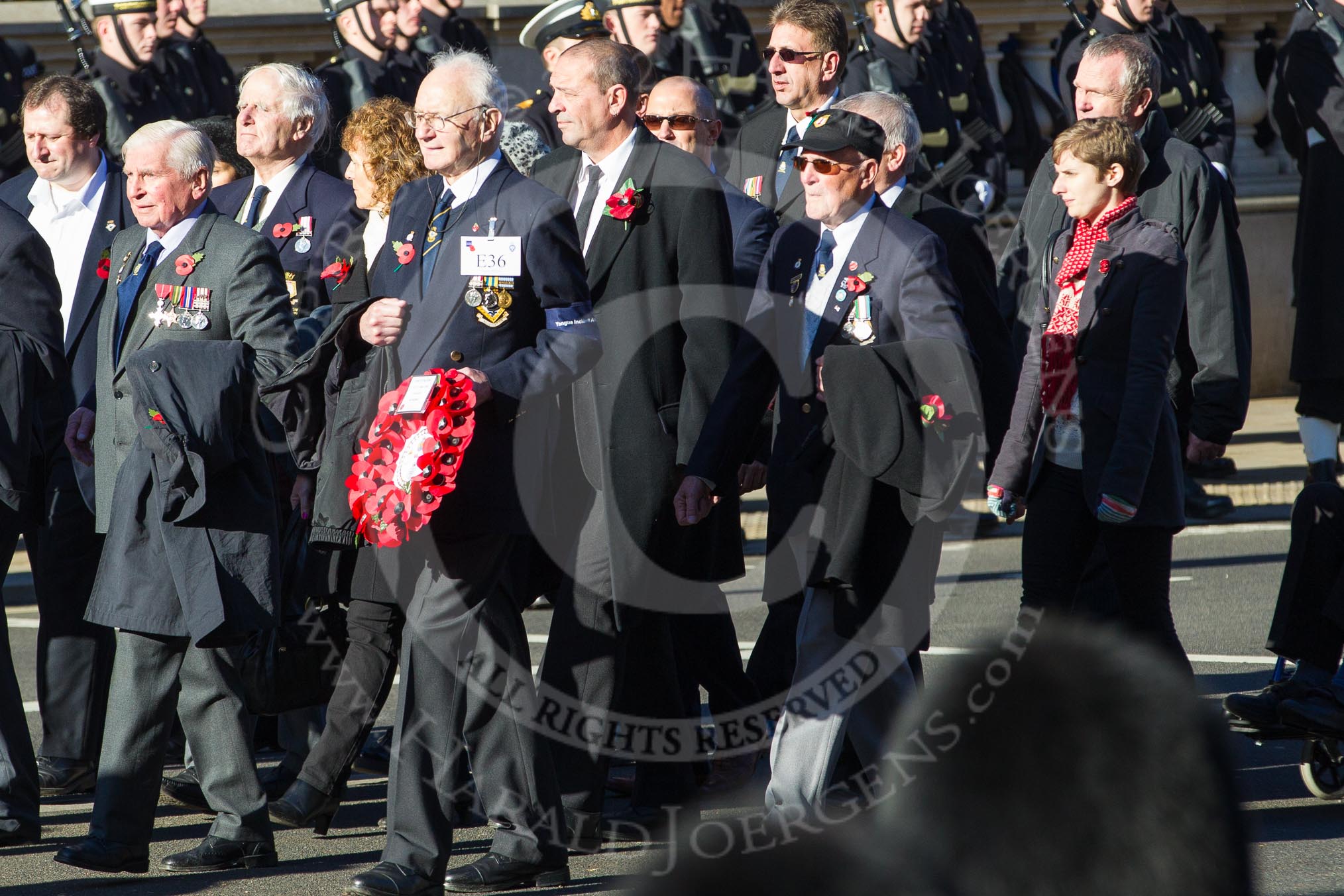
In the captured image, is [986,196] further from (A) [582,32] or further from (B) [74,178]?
(B) [74,178]

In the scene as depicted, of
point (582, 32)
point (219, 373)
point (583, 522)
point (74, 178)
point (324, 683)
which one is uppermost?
point (582, 32)

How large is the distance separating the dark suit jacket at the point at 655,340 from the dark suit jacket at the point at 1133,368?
97 centimetres

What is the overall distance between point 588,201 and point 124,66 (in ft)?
17.7

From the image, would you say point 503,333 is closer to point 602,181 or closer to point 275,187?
point 602,181

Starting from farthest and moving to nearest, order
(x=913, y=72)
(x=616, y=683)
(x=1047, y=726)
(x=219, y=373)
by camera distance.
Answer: (x=913, y=72), (x=616, y=683), (x=219, y=373), (x=1047, y=726)

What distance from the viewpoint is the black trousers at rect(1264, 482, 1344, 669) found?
201 inches

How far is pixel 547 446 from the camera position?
4.67 metres

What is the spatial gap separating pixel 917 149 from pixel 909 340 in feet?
3.52

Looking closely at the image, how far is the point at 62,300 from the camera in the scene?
5.79 m

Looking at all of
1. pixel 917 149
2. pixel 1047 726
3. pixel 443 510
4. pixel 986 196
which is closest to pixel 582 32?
pixel 986 196

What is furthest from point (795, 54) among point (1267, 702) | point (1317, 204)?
point (1317, 204)

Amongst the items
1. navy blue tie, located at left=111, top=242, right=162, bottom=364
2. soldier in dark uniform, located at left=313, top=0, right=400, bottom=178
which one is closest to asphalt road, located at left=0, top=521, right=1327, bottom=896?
navy blue tie, located at left=111, top=242, right=162, bottom=364

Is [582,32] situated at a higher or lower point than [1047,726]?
higher

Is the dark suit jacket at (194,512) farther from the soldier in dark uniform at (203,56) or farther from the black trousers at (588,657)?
the soldier in dark uniform at (203,56)
